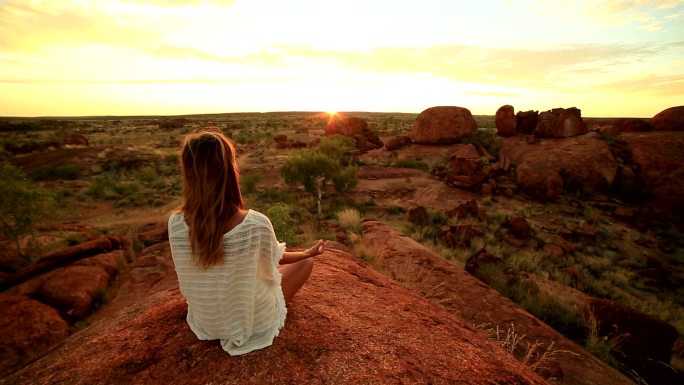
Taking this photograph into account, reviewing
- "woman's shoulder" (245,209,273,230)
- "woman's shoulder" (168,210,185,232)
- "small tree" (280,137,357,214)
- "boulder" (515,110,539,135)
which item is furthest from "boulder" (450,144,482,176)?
"woman's shoulder" (168,210,185,232)

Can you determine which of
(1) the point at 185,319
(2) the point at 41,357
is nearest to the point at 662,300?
(1) the point at 185,319

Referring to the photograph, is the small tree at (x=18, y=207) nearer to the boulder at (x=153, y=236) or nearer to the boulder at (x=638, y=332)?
the boulder at (x=153, y=236)

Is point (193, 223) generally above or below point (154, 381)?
above

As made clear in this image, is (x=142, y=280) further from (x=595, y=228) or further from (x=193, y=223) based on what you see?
(x=595, y=228)

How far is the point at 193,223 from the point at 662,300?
1121 centimetres

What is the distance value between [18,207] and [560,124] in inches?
961

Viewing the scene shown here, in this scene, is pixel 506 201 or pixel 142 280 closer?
pixel 142 280

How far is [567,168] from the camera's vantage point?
1661cm

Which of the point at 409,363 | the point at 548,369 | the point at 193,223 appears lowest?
the point at 548,369

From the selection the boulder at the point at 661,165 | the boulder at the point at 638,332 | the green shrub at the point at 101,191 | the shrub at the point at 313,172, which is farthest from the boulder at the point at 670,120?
the green shrub at the point at 101,191

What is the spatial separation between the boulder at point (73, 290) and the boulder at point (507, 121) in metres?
22.6

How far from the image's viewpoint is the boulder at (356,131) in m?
28.0

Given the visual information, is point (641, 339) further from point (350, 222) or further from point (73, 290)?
point (73, 290)

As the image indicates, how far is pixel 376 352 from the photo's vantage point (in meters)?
2.71
